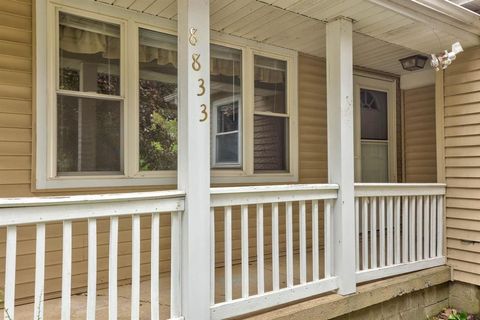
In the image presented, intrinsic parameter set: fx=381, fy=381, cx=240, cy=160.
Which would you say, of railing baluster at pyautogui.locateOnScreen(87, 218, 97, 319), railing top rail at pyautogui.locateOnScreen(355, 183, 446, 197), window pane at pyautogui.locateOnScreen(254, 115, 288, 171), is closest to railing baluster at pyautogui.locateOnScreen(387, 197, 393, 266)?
railing top rail at pyautogui.locateOnScreen(355, 183, 446, 197)

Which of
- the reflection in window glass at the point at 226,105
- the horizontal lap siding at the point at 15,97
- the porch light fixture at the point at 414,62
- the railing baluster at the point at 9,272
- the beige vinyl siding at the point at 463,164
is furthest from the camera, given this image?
the porch light fixture at the point at 414,62

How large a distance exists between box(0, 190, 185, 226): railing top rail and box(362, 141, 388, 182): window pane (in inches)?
144

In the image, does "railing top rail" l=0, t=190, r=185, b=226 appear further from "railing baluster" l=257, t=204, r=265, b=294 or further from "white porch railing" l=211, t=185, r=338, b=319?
"railing baluster" l=257, t=204, r=265, b=294

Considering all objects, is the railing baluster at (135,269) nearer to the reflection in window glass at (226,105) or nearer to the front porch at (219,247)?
the front porch at (219,247)

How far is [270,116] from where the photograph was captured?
429 cm

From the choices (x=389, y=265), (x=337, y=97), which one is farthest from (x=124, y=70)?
(x=389, y=265)

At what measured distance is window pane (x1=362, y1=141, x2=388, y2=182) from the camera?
5348 mm

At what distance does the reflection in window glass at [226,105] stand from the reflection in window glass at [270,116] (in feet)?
0.80

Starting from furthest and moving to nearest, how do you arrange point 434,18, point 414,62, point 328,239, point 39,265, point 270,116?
point 414,62 → point 270,116 → point 434,18 → point 328,239 → point 39,265

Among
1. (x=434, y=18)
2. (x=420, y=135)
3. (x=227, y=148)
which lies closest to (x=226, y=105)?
(x=227, y=148)

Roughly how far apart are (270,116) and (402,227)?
5.88ft

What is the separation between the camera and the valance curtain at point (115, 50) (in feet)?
10.1

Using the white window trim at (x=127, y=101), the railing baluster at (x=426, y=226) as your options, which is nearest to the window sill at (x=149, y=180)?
the white window trim at (x=127, y=101)

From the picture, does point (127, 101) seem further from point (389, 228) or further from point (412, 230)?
point (412, 230)
